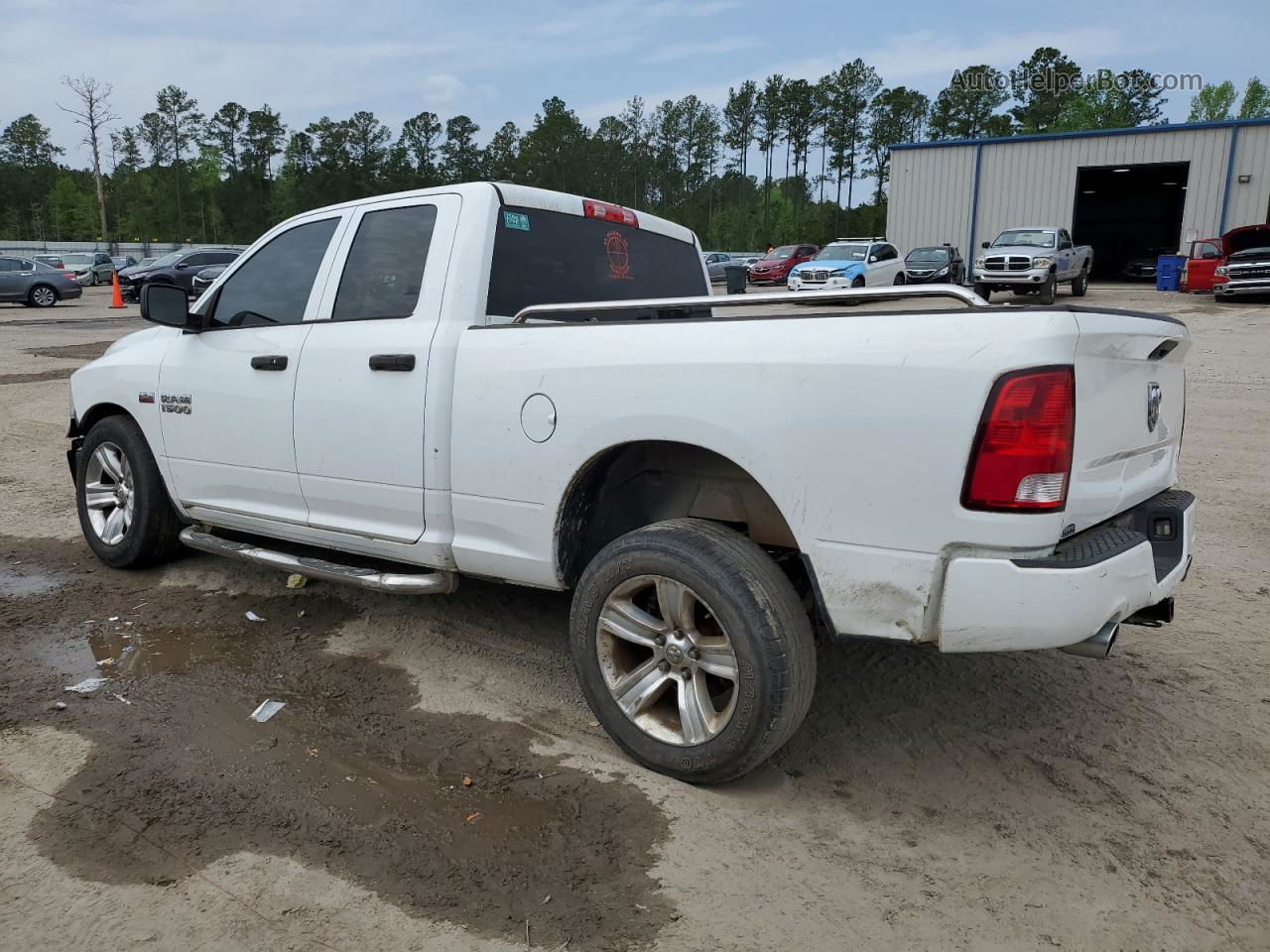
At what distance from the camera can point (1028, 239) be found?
2438 centimetres

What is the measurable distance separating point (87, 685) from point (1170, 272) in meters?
33.0

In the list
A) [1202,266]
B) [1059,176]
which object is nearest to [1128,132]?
Answer: [1059,176]

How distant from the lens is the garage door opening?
4113cm

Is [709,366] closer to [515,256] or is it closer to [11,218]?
[515,256]

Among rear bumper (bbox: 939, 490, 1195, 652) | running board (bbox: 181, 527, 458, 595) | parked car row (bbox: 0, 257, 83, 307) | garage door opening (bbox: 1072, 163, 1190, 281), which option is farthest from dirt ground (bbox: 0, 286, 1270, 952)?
garage door opening (bbox: 1072, 163, 1190, 281)

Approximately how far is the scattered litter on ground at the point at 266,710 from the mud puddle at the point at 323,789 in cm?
3

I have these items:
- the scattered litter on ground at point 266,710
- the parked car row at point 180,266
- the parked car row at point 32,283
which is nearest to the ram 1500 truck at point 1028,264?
the scattered litter on ground at point 266,710

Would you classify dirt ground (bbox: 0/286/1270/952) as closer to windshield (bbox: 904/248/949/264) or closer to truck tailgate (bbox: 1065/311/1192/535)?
truck tailgate (bbox: 1065/311/1192/535)

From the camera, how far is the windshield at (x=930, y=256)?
2756 centimetres

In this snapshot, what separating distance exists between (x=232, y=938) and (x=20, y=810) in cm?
105

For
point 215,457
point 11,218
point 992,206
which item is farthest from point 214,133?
point 215,457

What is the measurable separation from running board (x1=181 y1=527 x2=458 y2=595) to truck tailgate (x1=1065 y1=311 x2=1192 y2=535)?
2.31 metres

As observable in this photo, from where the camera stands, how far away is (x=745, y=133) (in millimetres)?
97438

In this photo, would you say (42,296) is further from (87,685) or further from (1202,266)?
(1202,266)
